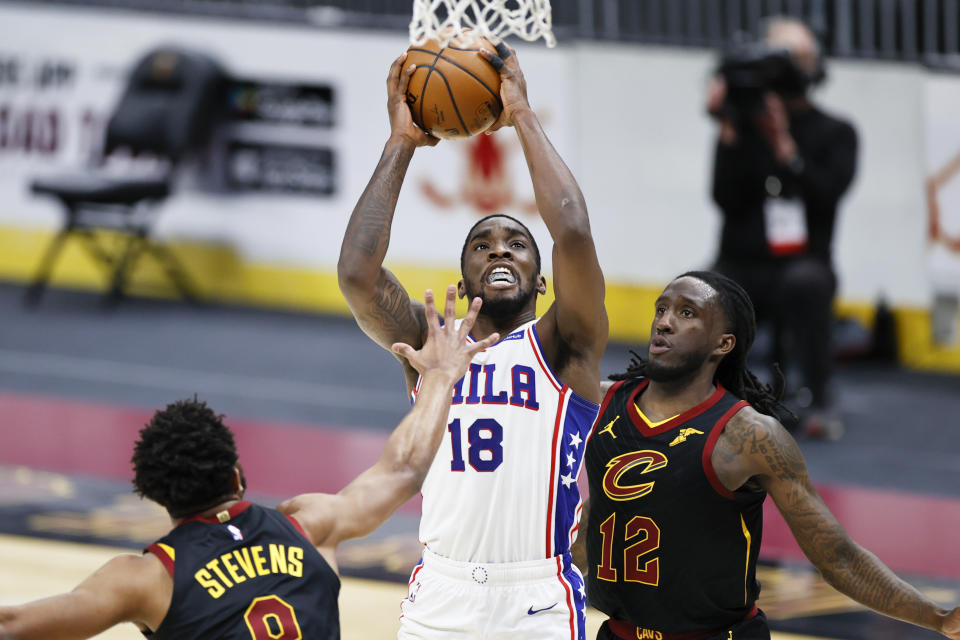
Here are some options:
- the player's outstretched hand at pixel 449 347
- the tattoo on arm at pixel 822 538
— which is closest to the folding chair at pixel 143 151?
the player's outstretched hand at pixel 449 347

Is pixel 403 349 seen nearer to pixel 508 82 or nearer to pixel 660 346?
pixel 660 346

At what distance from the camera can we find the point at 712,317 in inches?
179

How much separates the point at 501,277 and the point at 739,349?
0.78 metres

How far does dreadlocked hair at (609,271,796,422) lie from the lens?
15.1ft

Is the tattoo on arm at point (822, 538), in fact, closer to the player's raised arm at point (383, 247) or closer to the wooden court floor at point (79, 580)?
the player's raised arm at point (383, 247)

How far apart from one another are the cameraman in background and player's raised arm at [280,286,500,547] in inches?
212

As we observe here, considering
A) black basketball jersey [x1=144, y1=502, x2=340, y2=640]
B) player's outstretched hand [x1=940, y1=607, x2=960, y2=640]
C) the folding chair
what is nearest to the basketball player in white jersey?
black basketball jersey [x1=144, y1=502, x2=340, y2=640]

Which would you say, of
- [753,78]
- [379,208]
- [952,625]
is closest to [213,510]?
[379,208]

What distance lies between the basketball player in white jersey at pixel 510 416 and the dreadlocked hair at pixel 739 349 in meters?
0.39

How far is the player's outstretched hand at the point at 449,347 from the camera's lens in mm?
4078

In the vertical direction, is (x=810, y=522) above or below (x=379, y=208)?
below

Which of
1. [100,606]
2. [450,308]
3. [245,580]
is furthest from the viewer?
[450,308]

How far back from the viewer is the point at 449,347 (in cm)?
412

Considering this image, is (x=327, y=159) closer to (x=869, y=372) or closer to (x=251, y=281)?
(x=251, y=281)
